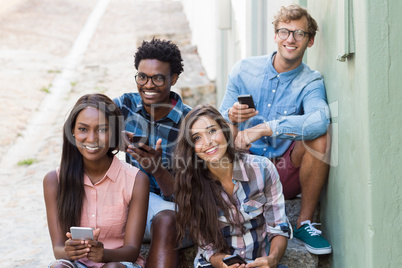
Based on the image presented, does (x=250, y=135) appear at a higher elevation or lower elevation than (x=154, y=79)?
lower

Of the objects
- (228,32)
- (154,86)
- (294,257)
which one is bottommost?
(294,257)

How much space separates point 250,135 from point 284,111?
0.40m

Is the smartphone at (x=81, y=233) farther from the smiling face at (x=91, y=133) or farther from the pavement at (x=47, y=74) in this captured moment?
the pavement at (x=47, y=74)

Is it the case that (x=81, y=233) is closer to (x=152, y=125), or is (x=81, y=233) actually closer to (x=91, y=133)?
(x=91, y=133)

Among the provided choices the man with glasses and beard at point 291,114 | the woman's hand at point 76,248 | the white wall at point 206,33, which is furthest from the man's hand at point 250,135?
the white wall at point 206,33

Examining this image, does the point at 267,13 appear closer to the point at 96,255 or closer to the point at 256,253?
the point at 256,253

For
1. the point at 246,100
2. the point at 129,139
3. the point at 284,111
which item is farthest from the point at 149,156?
the point at 284,111

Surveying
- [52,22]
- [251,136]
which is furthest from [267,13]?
[52,22]

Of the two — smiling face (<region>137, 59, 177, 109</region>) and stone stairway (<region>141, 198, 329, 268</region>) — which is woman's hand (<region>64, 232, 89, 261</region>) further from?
smiling face (<region>137, 59, 177, 109</region>)

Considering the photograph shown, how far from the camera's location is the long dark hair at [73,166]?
11.1ft

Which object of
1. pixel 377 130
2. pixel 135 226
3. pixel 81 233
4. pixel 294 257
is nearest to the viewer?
pixel 377 130

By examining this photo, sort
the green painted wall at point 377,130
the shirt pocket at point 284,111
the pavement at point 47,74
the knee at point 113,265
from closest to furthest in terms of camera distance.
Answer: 1. the green painted wall at point 377,130
2. the knee at point 113,265
3. the shirt pocket at point 284,111
4. the pavement at point 47,74

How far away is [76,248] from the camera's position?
123 inches

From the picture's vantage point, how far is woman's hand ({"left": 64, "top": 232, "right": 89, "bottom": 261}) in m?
3.11
